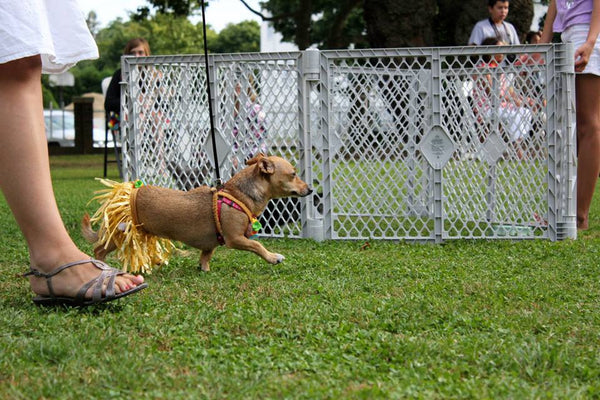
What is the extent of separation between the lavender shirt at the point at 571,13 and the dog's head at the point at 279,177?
2346 mm

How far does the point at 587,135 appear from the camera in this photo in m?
5.34

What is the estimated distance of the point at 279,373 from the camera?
2283 mm

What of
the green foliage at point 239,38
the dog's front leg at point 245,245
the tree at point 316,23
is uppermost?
the green foliage at point 239,38

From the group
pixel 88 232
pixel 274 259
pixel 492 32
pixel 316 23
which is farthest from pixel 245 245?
pixel 316 23

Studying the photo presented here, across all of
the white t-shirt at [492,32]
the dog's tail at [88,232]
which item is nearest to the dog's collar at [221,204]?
the dog's tail at [88,232]

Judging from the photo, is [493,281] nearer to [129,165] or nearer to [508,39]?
[129,165]

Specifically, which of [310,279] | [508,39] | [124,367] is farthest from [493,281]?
[508,39]

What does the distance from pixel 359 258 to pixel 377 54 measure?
4.63 ft

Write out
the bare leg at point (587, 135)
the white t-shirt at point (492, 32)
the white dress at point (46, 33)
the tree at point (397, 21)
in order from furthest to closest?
the tree at point (397, 21)
the white t-shirt at point (492, 32)
the bare leg at point (587, 135)
the white dress at point (46, 33)

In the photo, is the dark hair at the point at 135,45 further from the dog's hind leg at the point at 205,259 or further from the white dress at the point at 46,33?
the white dress at the point at 46,33

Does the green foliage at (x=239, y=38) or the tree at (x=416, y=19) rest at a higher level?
the green foliage at (x=239, y=38)

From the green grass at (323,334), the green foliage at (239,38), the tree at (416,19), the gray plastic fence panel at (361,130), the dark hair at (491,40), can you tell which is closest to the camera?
the green grass at (323,334)

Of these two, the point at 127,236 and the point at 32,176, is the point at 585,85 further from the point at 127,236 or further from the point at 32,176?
the point at 32,176

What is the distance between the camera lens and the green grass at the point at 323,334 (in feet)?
7.09
